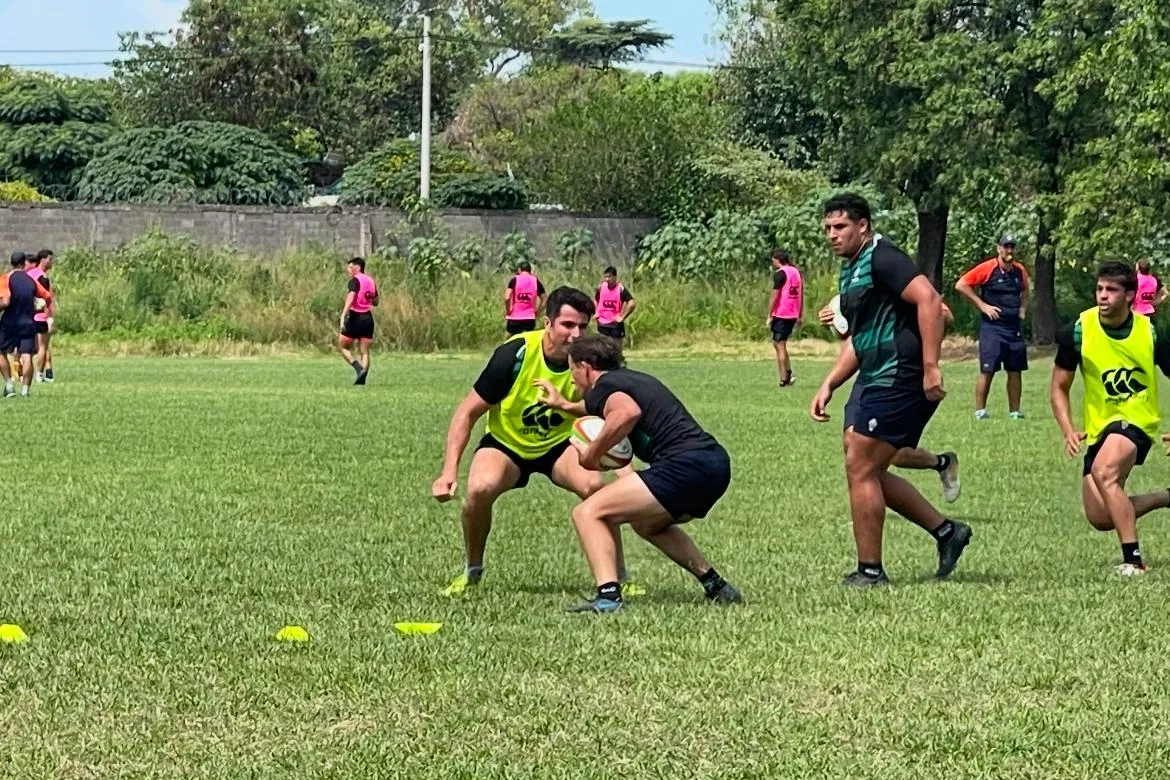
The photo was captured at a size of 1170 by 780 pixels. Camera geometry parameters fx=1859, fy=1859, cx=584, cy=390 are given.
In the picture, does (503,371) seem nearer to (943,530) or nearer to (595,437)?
(595,437)

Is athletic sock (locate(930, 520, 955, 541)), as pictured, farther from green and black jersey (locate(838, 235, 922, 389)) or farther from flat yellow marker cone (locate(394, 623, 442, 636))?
flat yellow marker cone (locate(394, 623, 442, 636))

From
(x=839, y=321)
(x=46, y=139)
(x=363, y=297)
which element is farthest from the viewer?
(x=46, y=139)

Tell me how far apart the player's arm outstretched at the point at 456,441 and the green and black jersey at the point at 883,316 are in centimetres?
181

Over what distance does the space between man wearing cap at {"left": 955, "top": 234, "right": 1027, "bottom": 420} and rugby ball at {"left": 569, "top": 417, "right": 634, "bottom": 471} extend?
11366mm

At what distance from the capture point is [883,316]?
8781 mm

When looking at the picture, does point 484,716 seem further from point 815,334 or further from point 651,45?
point 651,45

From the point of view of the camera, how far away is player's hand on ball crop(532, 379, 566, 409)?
8250 mm

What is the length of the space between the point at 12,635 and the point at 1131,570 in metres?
5.36

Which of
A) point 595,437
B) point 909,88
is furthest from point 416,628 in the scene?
point 909,88

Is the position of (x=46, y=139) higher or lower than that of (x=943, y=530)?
higher

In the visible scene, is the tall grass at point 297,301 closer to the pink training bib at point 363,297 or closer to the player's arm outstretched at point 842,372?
the pink training bib at point 363,297

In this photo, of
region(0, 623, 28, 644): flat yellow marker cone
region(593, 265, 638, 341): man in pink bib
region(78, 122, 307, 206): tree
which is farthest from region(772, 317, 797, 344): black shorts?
region(78, 122, 307, 206): tree

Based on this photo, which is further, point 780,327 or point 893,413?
point 780,327

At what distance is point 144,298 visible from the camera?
39.4m
